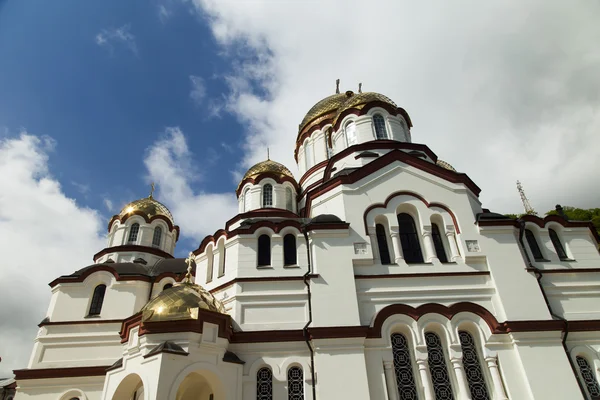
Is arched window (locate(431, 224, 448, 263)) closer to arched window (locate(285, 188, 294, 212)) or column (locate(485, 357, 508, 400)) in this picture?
column (locate(485, 357, 508, 400))

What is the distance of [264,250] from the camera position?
45.2 feet

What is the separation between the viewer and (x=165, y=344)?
32.8 ft

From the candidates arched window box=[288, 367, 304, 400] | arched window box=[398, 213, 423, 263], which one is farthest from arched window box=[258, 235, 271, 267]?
arched window box=[398, 213, 423, 263]

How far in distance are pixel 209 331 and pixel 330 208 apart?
5.80m

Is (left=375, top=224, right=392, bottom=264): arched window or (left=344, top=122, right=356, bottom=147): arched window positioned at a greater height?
(left=344, top=122, right=356, bottom=147): arched window

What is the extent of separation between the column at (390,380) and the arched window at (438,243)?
3.88 m

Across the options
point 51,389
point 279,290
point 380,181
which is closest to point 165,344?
point 279,290

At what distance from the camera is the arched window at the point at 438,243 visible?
511 inches

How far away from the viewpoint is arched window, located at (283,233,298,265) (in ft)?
44.0

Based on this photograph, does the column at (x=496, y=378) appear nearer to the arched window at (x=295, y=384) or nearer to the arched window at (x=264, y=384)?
the arched window at (x=295, y=384)

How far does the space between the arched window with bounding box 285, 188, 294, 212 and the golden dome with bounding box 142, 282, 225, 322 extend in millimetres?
7374

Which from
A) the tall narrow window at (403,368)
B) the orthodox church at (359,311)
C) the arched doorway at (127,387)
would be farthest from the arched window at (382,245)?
the arched doorway at (127,387)

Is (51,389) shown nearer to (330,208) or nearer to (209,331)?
(209,331)

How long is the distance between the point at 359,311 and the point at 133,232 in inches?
579
